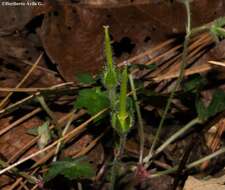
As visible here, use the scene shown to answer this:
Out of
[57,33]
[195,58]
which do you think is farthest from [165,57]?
[57,33]

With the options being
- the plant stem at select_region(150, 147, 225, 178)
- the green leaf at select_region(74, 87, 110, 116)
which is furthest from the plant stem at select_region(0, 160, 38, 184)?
the plant stem at select_region(150, 147, 225, 178)

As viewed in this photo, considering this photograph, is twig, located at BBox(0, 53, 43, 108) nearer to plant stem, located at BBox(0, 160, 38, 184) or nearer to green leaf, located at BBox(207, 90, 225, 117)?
plant stem, located at BBox(0, 160, 38, 184)

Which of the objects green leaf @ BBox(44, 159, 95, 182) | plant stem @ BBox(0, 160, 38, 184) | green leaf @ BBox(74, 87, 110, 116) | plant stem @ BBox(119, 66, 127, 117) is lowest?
plant stem @ BBox(0, 160, 38, 184)

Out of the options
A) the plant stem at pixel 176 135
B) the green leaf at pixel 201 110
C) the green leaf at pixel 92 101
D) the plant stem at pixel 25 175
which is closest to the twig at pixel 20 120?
the plant stem at pixel 25 175

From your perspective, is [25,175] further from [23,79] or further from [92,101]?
[23,79]

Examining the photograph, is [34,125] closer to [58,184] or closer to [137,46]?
[58,184]

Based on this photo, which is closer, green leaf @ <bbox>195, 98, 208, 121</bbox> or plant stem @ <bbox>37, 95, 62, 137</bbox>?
green leaf @ <bbox>195, 98, 208, 121</bbox>
